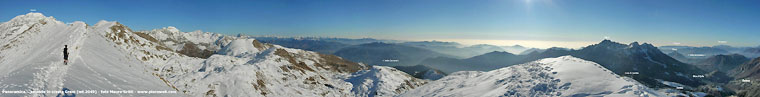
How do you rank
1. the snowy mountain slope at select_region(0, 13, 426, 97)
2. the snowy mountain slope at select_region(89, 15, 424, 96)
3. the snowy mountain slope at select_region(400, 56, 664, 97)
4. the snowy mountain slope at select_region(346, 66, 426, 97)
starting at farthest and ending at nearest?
1. the snowy mountain slope at select_region(346, 66, 426, 97)
2. the snowy mountain slope at select_region(89, 15, 424, 96)
3. the snowy mountain slope at select_region(0, 13, 426, 97)
4. the snowy mountain slope at select_region(400, 56, 664, 97)

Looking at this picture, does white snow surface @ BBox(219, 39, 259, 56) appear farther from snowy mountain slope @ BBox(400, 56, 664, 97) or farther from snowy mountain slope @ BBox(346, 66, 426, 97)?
snowy mountain slope @ BBox(400, 56, 664, 97)

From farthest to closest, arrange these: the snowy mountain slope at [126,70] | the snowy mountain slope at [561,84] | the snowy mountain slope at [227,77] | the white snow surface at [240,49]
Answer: the white snow surface at [240,49] < the snowy mountain slope at [227,77] < the snowy mountain slope at [126,70] < the snowy mountain slope at [561,84]

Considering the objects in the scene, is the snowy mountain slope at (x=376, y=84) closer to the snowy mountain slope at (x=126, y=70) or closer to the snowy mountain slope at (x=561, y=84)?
the snowy mountain slope at (x=126, y=70)

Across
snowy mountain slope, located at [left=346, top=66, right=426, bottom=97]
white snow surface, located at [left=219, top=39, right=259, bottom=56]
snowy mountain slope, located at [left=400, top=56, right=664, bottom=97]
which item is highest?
snowy mountain slope, located at [left=400, top=56, right=664, bottom=97]

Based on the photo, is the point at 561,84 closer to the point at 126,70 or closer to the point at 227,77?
the point at 126,70

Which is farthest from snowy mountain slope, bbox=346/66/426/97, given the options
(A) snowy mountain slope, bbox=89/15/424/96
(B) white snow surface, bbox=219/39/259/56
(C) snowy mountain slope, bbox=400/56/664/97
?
(B) white snow surface, bbox=219/39/259/56

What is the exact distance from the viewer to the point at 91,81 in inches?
1013

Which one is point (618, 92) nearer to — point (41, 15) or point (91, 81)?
point (91, 81)

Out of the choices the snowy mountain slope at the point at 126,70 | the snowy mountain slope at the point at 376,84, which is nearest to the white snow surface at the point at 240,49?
the snowy mountain slope at the point at 126,70

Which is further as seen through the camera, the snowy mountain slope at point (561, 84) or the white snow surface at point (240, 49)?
the white snow surface at point (240, 49)

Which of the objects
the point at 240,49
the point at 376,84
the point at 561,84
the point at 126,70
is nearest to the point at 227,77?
the point at 126,70

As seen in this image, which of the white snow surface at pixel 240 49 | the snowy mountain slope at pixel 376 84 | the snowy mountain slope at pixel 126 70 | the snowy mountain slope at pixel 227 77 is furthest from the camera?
the white snow surface at pixel 240 49

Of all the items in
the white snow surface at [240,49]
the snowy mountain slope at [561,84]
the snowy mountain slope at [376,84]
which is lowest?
the snowy mountain slope at [376,84]

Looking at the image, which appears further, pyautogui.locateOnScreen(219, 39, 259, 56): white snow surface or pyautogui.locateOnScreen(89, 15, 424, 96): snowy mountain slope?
pyautogui.locateOnScreen(219, 39, 259, 56): white snow surface
